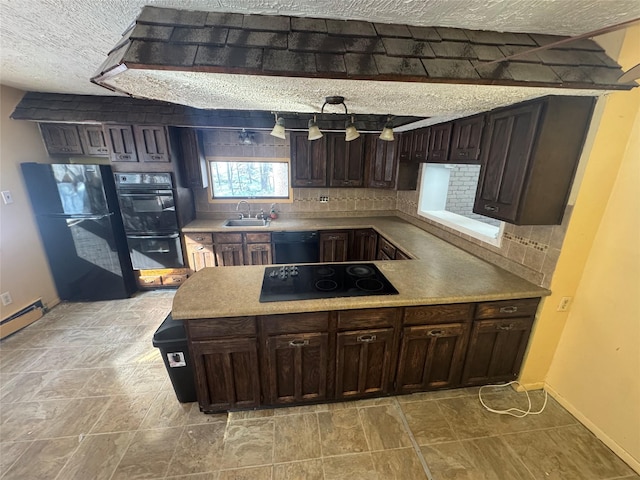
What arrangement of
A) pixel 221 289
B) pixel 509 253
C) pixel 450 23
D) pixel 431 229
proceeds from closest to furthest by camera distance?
1. pixel 450 23
2. pixel 221 289
3. pixel 509 253
4. pixel 431 229

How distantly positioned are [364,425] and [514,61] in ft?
7.63

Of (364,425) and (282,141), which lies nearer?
(364,425)

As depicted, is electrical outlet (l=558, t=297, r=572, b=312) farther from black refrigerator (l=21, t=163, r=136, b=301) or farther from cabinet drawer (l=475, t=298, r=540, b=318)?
black refrigerator (l=21, t=163, r=136, b=301)

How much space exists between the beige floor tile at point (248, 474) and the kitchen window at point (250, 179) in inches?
124

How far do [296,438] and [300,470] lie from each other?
0.60 feet

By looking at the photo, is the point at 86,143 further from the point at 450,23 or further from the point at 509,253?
the point at 509,253

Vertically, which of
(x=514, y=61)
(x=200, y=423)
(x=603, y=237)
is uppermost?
(x=514, y=61)

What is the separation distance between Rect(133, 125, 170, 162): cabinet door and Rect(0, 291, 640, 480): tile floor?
7.58 ft

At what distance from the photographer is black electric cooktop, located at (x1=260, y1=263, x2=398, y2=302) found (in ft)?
5.45

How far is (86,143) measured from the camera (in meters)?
3.16

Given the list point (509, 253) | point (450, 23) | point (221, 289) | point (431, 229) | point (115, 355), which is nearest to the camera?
point (450, 23)

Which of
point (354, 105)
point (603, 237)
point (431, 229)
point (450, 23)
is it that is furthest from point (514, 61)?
point (431, 229)

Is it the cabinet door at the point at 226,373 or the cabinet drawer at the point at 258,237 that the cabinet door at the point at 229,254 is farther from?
the cabinet door at the point at 226,373

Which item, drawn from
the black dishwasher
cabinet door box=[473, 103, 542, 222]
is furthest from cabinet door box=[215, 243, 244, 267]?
cabinet door box=[473, 103, 542, 222]
